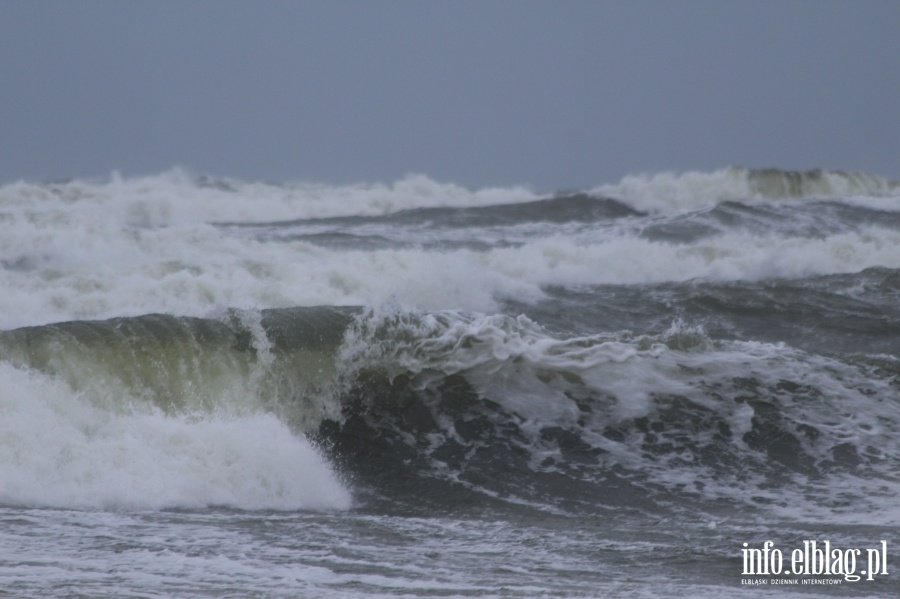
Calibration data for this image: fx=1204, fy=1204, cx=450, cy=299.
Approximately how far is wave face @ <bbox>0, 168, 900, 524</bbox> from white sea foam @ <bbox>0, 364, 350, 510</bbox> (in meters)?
0.02

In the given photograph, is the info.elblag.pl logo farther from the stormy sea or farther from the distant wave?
the distant wave

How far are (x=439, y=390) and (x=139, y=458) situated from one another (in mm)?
2979

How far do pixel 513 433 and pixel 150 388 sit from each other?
2842 mm

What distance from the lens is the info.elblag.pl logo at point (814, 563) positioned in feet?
20.5

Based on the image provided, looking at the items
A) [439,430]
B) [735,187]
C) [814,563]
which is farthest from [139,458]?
[735,187]

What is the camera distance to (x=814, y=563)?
257 inches

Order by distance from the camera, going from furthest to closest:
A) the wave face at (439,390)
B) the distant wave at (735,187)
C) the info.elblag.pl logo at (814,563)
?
the distant wave at (735,187) → the wave face at (439,390) → the info.elblag.pl logo at (814,563)

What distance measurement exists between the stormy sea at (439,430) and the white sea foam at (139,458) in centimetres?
2

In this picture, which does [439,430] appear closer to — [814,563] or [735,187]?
[814,563]

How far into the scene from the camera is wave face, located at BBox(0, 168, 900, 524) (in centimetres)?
808

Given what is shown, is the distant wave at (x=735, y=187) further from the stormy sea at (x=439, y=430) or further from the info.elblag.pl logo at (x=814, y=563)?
the info.elblag.pl logo at (x=814, y=563)

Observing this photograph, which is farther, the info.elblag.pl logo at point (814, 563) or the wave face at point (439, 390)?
the wave face at point (439, 390)

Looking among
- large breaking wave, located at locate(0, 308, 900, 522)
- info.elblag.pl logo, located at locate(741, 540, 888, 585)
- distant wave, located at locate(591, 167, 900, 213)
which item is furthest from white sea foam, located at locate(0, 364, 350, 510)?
distant wave, located at locate(591, 167, 900, 213)

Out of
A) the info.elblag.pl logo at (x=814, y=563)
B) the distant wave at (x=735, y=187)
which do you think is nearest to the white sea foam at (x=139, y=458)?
the info.elblag.pl logo at (x=814, y=563)
